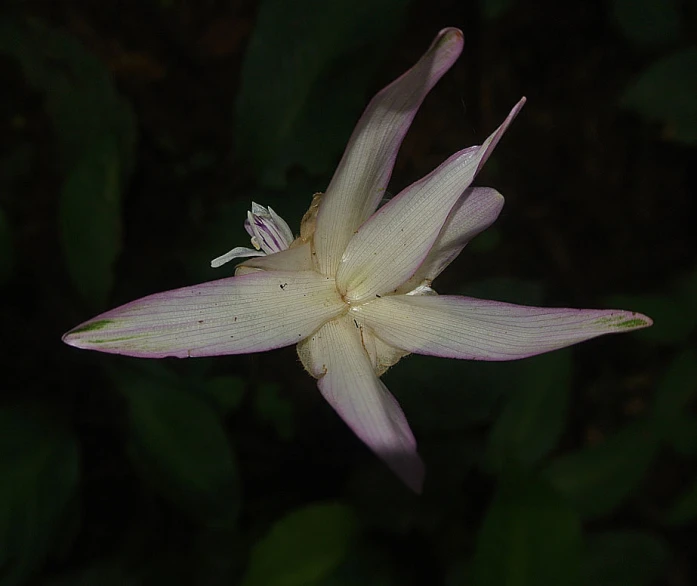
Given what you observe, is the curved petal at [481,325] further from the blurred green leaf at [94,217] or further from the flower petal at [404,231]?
the blurred green leaf at [94,217]

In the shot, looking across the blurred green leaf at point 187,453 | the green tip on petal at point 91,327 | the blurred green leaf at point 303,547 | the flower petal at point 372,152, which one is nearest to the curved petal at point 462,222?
the flower petal at point 372,152

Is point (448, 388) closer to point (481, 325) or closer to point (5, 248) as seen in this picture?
point (481, 325)

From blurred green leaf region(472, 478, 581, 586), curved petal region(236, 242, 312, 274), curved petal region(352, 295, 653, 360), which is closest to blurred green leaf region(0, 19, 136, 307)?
curved petal region(236, 242, 312, 274)

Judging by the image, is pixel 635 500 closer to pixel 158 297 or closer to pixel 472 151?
A: pixel 472 151

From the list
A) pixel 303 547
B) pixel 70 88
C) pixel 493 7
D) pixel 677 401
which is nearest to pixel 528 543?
pixel 303 547

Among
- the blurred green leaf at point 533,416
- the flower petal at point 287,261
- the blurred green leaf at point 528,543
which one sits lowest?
the blurred green leaf at point 528,543

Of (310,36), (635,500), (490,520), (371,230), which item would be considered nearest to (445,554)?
(490,520)
